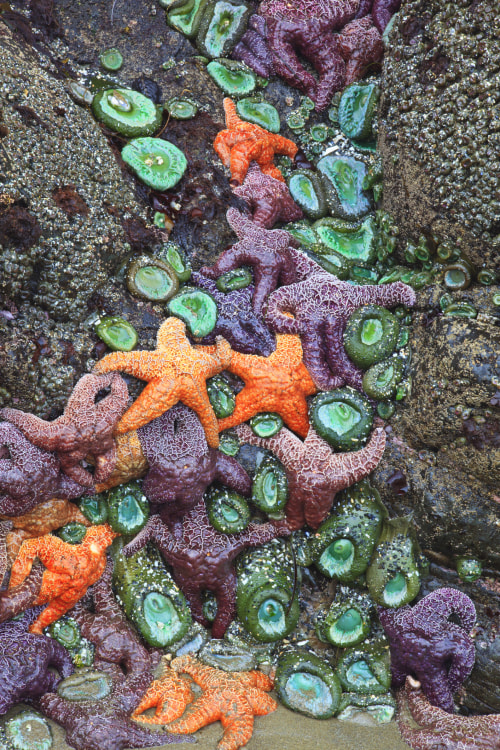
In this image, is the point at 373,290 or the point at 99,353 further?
the point at 373,290

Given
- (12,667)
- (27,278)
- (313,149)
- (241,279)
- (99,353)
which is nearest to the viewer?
(12,667)

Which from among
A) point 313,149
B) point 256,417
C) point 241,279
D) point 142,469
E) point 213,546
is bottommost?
point 213,546

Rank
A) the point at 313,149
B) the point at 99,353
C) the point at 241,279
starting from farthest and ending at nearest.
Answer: the point at 313,149, the point at 241,279, the point at 99,353

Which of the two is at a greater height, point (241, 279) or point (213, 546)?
point (241, 279)

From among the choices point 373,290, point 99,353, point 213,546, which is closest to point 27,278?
point 99,353

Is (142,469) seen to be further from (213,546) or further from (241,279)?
(241,279)

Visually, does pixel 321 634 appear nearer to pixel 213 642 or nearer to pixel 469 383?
pixel 213 642
